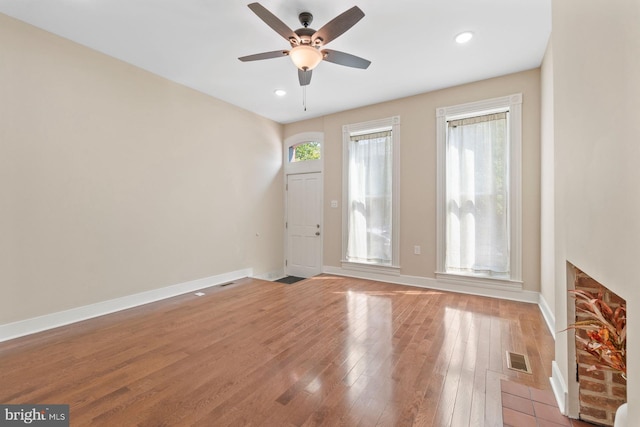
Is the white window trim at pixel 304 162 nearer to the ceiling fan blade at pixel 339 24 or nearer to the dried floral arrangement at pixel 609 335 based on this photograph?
the ceiling fan blade at pixel 339 24

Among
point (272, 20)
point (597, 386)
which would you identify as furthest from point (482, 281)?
point (272, 20)

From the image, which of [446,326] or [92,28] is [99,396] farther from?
[92,28]

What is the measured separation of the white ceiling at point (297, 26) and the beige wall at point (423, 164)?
234 mm

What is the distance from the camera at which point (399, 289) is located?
4.28 meters

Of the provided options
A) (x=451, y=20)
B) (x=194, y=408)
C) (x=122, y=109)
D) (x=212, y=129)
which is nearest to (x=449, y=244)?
(x=451, y=20)

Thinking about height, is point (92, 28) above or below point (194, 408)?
above

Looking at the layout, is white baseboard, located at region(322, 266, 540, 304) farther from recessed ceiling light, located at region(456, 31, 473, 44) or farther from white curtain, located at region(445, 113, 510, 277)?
recessed ceiling light, located at region(456, 31, 473, 44)

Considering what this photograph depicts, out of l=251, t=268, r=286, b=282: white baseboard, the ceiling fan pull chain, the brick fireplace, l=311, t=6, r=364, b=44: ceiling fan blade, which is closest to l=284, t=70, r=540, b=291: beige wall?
the ceiling fan pull chain

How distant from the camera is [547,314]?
10.1 feet

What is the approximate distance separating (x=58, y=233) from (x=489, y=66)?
548cm

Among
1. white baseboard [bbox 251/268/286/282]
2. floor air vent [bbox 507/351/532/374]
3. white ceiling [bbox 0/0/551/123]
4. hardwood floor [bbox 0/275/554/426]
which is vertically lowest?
white baseboard [bbox 251/268/286/282]

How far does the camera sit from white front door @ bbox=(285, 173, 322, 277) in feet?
18.4

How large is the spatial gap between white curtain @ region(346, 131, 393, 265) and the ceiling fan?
87.8 inches

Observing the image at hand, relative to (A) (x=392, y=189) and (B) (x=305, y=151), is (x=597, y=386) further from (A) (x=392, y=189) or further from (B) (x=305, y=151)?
(B) (x=305, y=151)
